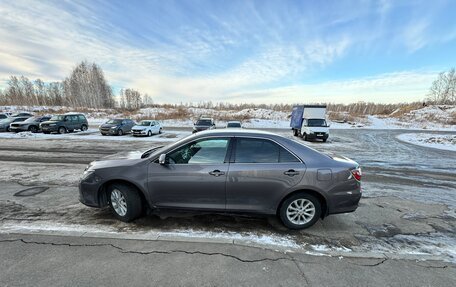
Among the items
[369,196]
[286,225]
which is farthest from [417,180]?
[286,225]

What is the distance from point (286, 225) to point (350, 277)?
1.22m

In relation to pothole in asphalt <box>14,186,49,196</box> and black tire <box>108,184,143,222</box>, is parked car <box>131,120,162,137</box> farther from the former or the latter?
black tire <box>108,184,143,222</box>

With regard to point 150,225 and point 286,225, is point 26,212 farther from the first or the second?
point 286,225

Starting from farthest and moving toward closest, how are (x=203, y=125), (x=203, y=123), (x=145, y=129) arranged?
1. (x=203, y=123)
2. (x=203, y=125)
3. (x=145, y=129)

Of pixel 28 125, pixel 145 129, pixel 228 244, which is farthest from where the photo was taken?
pixel 28 125

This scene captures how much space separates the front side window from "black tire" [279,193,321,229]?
1.25 meters

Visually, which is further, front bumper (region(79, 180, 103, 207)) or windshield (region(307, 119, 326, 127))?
windshield (region(307, 119, 326, 127))

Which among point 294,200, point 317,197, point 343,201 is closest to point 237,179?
point 294,200

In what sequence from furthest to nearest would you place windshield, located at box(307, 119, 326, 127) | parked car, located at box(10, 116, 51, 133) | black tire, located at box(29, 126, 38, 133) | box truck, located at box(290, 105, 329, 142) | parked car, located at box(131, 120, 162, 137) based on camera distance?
1. black tire, located at box(29, 126, 38, 133)
2. parked car, located at box(10, 116, 51, 133)
3. parked car, located at box(131, 120, 162, 137)
4. windshield, located at box(307, 119, 326, 127)
5. box truck, located at box(290, 105, 329, 142)

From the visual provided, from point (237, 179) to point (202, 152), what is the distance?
75 cm

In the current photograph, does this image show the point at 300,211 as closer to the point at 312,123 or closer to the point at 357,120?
the point at 312,123

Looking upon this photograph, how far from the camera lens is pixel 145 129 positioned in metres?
20.2

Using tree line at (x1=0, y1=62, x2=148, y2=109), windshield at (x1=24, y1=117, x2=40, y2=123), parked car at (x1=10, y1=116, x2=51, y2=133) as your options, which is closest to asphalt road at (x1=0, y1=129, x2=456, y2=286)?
parked car at (x1=10, y1=116, x2=51, y2=133)

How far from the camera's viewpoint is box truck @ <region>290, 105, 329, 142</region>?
18109 millimetres
